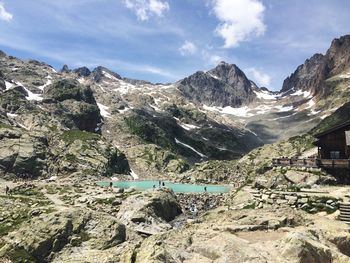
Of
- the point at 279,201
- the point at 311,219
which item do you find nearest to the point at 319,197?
the point at 279,201

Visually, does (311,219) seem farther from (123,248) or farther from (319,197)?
(123,248)

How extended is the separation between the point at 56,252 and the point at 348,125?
47.3 m

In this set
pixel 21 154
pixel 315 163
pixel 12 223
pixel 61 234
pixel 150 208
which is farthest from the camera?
pixel 21 154

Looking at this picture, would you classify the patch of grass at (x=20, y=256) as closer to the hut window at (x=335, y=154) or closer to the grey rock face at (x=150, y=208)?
the grey rock face at (x=150, y=208)

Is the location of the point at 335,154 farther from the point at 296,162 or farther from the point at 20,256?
the point at 20,256

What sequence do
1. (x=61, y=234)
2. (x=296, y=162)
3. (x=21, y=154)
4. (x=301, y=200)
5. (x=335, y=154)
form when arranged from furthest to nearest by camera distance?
(x=21, y=154) < (x=335, y=154) < (x=296, y=162) < (x=301, y=200) < (x=61, y=234)

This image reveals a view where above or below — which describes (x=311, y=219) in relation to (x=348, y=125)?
below

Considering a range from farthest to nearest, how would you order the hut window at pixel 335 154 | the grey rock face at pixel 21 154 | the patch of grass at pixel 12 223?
the grey rock face at pixel 21 154, the hut window at pixel 335 154, the patch of grass at pixel 12 223

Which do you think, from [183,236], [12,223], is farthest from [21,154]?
[183,236]

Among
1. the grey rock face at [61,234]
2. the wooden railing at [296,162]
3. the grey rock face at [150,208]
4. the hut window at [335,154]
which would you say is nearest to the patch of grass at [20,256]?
the grey rock face at [61,234]

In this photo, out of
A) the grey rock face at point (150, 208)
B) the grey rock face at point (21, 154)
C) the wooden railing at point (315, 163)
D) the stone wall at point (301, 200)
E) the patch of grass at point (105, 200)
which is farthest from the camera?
the grey rock face at point (21, 154)

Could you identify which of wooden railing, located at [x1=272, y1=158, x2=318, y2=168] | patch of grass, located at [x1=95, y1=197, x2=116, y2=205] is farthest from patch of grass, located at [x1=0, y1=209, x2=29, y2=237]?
wooden railing, located at [x1=272, y1=158, x2=318, y2=168]

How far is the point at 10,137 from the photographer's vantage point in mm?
166625

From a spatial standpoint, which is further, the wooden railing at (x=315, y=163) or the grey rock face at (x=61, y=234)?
the wooden railing at (x=315, y=163)
